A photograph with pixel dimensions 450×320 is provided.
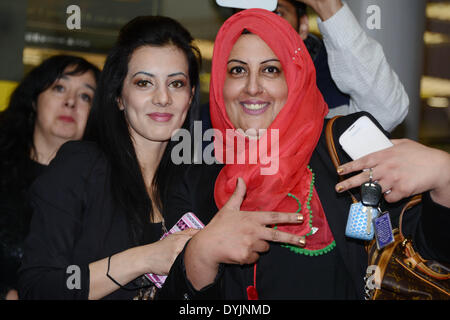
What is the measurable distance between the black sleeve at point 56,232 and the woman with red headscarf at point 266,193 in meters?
0.32

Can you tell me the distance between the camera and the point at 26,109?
2.90 metres

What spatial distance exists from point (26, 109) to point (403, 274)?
2268 millimetres

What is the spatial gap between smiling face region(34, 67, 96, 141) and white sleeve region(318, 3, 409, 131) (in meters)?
1.42

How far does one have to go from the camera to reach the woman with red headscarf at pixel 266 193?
1504 mm

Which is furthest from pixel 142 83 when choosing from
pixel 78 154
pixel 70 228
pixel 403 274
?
pixel 403 274

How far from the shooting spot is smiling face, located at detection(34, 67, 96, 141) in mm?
2794

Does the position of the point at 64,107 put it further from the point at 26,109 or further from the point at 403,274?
the point at 403,274

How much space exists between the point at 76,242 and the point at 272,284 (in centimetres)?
71

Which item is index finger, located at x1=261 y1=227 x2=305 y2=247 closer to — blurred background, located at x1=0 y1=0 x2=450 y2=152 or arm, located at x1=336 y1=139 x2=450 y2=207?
arm, located at x1=336 y1=139 x2=450 y2=207

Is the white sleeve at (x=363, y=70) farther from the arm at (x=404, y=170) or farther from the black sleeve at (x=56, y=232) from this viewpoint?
the black sleeve at (x=56, y=232)

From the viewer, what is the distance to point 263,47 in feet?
6.07
